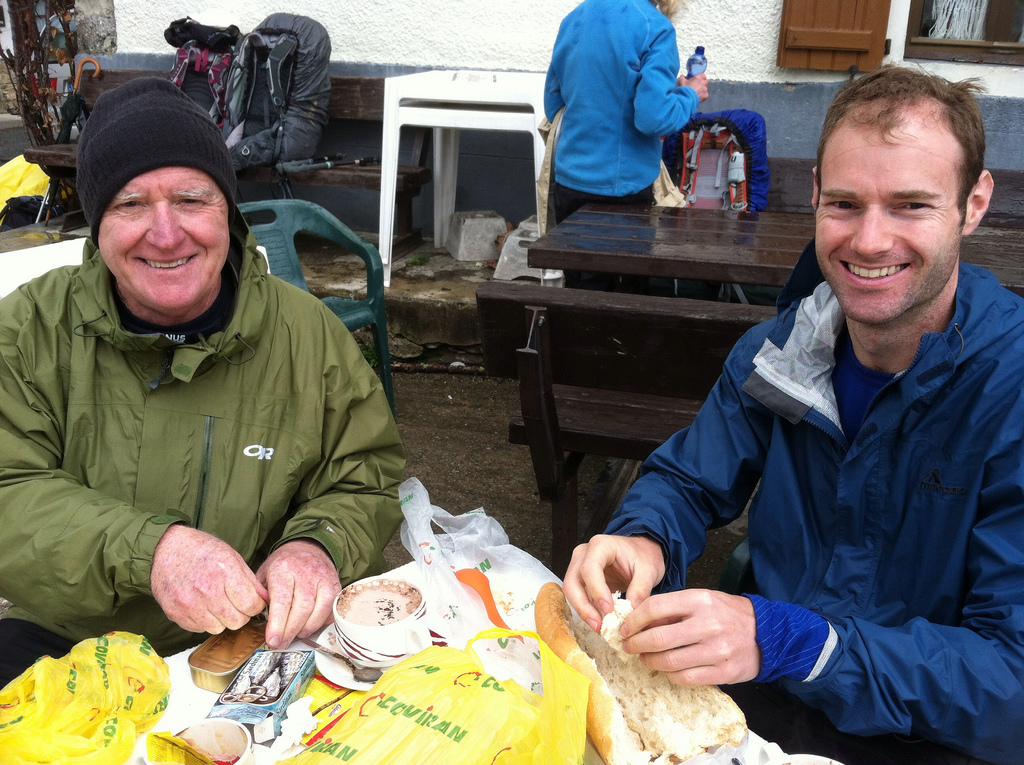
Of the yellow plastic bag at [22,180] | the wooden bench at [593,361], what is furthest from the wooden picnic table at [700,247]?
the yellow plastic bag at [22,180]

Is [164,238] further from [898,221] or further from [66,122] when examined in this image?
[66,122]

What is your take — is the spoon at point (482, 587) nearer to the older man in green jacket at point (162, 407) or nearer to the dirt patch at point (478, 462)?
the older man in green jacket at point (162, 407)

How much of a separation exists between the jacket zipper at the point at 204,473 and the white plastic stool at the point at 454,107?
11.1 feet

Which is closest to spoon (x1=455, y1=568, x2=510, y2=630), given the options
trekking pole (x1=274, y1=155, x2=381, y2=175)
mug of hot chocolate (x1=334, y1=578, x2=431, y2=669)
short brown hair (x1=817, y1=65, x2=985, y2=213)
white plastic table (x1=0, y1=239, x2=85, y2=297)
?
mug of hot chocolate (x1=334, y1=578, x2=431, y2=669)

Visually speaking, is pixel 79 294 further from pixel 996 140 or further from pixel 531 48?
pixel 996 140

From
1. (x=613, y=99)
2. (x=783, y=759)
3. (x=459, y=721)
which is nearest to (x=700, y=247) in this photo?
(x=613, y=99)

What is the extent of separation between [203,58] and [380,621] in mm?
5546

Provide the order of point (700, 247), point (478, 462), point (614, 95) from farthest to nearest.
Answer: point (478, 462)
point (614, 95)
point (700, 247)

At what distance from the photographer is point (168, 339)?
1.66 meters

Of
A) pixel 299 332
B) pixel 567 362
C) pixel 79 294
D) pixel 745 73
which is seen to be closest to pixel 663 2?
pixel 745 73

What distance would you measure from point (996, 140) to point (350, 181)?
3899 mm

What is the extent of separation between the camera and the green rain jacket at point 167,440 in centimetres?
158

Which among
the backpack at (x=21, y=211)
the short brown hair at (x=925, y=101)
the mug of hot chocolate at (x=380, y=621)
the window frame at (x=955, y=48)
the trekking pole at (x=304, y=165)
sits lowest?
the backpack at (x=21, y=211)

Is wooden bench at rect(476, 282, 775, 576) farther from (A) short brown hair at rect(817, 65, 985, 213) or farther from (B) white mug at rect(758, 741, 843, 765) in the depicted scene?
(B) white mug at rect(758, 741, 843, 765)
